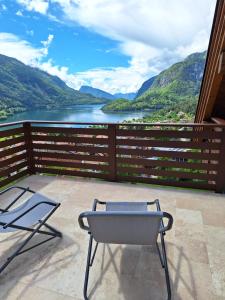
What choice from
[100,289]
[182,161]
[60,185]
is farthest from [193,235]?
[60,185]

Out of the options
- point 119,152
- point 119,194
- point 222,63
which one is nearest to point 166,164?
point 119,152

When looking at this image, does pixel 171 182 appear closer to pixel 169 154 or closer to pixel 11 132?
pixel 169 154

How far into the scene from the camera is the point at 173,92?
12.8m

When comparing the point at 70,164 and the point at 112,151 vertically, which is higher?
the point at 112,151

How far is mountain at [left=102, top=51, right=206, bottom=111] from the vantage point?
33.5ft

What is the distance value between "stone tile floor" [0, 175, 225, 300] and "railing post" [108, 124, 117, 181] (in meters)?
1.13

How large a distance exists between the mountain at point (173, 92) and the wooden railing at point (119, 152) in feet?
6.49

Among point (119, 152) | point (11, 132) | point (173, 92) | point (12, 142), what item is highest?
point (173, 92)

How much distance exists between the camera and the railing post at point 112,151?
3.62 meters

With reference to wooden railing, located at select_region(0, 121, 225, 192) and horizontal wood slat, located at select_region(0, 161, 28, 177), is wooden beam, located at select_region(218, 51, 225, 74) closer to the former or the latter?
wooden railing, located at select_region(0, 121, 225, 192)

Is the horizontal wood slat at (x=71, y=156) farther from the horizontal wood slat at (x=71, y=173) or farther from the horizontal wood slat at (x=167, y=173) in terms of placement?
the horizontal wood slat at (x=167, y=173)

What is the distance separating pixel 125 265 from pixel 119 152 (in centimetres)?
202

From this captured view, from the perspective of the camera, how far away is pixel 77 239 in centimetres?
229

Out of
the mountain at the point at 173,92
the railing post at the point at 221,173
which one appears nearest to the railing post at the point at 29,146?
the railing post at the point at 221,173
